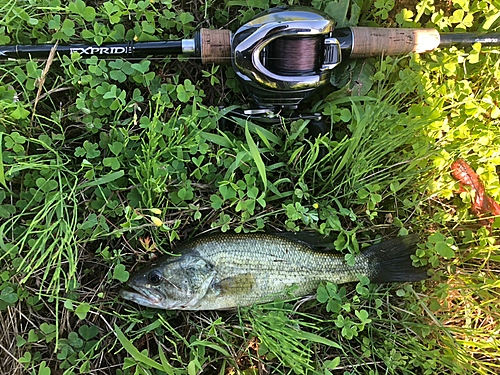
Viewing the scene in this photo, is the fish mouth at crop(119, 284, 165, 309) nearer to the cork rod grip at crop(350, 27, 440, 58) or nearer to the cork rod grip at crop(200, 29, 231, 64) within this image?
the cork rod grip at crop(200, 29, 231, 64)

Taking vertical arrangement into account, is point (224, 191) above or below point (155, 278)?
above

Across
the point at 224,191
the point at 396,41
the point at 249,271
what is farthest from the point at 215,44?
the point at 249,271

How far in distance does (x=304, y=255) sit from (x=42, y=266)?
1.86m

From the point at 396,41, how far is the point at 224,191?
5.39ft

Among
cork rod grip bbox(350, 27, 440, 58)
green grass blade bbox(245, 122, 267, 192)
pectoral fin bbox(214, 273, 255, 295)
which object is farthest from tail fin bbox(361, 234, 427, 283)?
cork rod grip bbox(350, 27, 440, 58)

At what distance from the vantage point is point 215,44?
2.37 meters

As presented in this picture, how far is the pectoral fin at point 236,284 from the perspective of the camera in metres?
2.38

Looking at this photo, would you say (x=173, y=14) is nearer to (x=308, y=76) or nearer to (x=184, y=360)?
(x=308, y=76)

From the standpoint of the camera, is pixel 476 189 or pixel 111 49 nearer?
pixel 111 49

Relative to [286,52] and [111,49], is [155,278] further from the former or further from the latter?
[286,52]

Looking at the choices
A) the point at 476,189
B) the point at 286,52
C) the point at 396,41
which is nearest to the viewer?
the point at 286,52

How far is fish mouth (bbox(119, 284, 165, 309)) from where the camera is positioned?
231cm

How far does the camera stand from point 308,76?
2307 millimetres

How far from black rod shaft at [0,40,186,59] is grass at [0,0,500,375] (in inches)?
4.5
